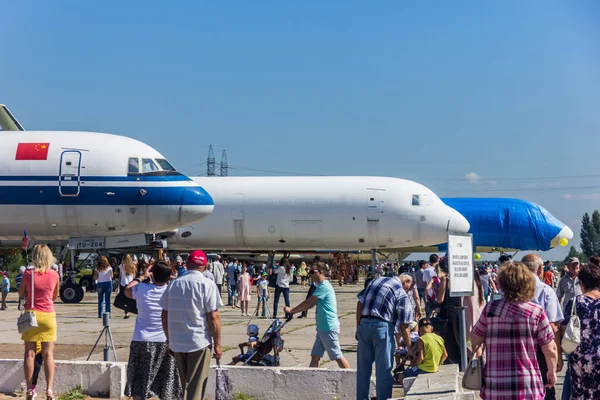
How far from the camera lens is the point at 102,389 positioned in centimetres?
905

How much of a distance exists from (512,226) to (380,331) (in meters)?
30.3

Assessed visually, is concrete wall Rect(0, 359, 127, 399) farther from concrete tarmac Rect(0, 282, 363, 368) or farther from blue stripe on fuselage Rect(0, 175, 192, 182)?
blue stripe on fuselage Rect(0, 175, 192, 182)

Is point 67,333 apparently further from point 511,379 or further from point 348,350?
point 511,379

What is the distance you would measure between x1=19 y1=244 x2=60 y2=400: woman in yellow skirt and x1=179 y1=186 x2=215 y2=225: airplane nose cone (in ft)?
45.1

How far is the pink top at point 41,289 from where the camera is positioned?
27.7 ft

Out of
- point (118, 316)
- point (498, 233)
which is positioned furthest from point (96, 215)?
point (498, 233)

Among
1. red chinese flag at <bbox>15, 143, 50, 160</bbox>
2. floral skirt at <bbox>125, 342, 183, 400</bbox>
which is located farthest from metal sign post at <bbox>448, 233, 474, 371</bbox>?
red chinese flag at <bbox>15, 143, 50, 160</bbox>

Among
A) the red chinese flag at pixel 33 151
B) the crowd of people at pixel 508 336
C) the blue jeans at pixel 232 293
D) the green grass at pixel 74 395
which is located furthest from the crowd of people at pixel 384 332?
the blue jeans at pixel 232 293

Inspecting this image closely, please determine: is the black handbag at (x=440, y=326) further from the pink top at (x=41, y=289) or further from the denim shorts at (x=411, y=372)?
the pink top at (x=41, y=289)

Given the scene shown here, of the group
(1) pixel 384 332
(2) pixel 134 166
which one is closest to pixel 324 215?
(2) pixel 134 166

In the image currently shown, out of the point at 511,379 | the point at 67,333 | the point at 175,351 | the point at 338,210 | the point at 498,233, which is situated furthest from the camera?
the point at 498,233

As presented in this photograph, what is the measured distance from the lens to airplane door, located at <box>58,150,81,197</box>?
70.7 ft

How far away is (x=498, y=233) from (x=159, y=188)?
1979cm

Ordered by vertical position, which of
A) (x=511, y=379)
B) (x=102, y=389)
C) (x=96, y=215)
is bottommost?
(x=102, y=389)
